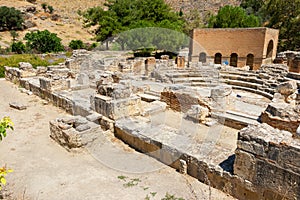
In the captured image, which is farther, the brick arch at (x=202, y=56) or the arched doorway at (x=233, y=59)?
the brick arch at (x=202, y=56)

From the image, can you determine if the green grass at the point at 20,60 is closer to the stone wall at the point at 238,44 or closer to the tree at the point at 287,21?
the stone wall at the point at 238,44

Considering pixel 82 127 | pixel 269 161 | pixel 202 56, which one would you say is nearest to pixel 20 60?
pixel 202 56

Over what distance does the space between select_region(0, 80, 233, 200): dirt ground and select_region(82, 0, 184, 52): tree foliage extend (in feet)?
66.4

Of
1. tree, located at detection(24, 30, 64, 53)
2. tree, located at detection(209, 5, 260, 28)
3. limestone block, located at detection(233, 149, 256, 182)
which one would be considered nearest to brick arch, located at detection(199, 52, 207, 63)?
tree, located at detection(209, 5, 260, 28)

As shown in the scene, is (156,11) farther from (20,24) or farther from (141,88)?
(20,24)

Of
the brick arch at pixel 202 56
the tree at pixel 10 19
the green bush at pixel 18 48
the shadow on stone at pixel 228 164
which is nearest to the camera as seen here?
the shadow on stone at pixel 228 164

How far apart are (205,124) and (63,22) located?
168 feet

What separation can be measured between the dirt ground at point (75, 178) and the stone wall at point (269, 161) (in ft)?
2.89

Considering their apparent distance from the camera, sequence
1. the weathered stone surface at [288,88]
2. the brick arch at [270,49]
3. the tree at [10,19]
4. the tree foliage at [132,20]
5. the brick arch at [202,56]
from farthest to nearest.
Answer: the tree at [10,19] < the tree foliage at [132,20] < the brick arch at [202,56] < the brick arch at [270,49] < the weathered stone surface at [288,88]

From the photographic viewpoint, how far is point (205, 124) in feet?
29.1

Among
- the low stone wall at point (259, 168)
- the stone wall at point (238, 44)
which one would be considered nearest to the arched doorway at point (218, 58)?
the stone wall at point (238, 44)

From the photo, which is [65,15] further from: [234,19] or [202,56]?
[202,56]

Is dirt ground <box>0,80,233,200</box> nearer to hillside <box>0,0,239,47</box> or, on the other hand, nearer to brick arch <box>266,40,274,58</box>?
brick arch <box>266,40,274,58</box>

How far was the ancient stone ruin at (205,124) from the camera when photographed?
14.9 feet
